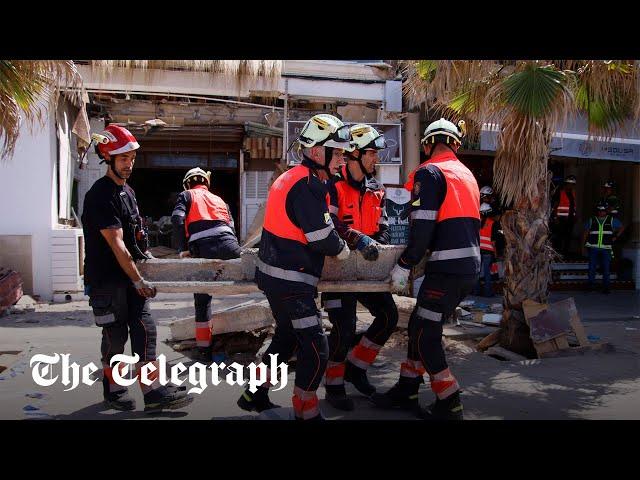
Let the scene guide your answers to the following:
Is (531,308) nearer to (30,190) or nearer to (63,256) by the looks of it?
(63,256)

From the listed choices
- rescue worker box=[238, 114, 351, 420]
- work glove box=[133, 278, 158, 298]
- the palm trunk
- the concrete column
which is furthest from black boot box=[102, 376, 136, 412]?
the concrete column

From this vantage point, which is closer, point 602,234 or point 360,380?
point 360,380

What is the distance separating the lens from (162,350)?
6.22 m

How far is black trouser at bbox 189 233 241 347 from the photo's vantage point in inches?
222

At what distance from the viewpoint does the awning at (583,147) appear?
31.4 feet

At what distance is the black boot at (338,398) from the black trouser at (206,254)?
1609 mm

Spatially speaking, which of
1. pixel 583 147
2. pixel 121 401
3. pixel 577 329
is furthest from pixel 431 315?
pixel 583 147

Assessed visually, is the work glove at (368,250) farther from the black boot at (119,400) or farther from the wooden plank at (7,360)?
the wooden plank at (7,360)

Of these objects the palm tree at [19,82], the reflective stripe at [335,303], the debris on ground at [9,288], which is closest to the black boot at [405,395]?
the reflective stripe at [335,303]

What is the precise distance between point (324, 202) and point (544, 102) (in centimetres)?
302

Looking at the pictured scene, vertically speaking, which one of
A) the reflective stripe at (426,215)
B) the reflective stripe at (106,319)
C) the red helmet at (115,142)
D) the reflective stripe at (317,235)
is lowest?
the reflective stripe at (106,319)

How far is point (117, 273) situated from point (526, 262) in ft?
13.7

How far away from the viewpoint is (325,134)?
3.87 metres

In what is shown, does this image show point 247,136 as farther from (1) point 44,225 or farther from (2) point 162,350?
(2) point 162,350
